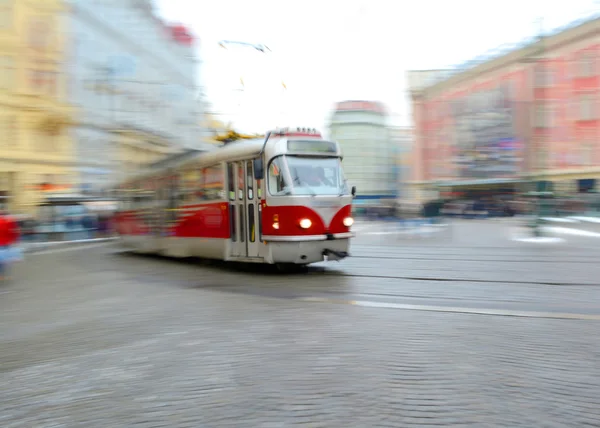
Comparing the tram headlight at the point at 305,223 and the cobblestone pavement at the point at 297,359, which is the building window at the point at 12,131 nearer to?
the cobblestone pavement at the point at 297,359

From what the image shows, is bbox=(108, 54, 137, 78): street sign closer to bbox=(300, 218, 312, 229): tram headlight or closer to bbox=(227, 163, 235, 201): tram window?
bbox=(227, 163, 235, 201): tram window

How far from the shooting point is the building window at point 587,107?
41.3m

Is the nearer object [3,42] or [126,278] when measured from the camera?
[126,278]

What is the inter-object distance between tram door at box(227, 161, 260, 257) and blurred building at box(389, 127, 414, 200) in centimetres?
3685

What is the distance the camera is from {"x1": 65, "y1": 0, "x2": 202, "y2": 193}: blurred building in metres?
36.4

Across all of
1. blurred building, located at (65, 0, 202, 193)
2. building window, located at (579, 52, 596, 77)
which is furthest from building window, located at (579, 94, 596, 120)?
blurred building, located at (65, 0, 202, 193)

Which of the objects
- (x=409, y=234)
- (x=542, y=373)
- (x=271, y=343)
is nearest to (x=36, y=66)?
(x=409, y=234)

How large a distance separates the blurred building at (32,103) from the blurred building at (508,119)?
22.4 metres

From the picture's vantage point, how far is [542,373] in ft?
16.3

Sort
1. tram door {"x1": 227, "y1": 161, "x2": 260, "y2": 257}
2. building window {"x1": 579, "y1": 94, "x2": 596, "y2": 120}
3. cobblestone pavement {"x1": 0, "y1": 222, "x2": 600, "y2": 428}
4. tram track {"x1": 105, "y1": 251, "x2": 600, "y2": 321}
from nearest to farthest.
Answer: cobblestone pavement {"x1": 0, "y1": 222, "x2": 600, "y2": 428}, tram track {"x1": 105, "y1": 251, "x2": 600, "y2": 321}, tram door {"x1": 227, "y1": 161, "x2": 260, "y2": 257}, building window {"x1": 579, "y1": 94, "x2": 596, "y2": 120}

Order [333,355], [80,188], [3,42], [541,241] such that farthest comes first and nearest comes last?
1. [80,188]
2. [3,42]
3. [541,241]
4. [333,355]

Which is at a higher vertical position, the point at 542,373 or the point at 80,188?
the point at 80,188

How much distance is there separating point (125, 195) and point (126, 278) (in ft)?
28.7

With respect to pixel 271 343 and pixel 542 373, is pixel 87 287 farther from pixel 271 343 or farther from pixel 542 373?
pixel 542 373
